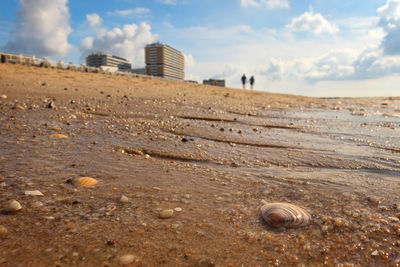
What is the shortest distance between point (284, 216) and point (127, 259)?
1.03 meters

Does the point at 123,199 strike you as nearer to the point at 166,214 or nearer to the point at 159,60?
the point at 166,214

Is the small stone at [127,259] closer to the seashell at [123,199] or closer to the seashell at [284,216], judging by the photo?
the seashell at [123,199]

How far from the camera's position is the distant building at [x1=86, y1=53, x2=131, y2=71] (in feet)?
529

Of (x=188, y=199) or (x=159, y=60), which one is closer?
(x=188, y=199)

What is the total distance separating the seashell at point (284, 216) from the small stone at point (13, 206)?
1603 millimetres

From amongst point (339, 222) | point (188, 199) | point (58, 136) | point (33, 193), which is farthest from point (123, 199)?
point (58, 136)

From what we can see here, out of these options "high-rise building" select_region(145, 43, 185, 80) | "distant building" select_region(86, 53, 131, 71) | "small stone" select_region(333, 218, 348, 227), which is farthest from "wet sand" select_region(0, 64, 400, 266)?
"distant building" select_region(86, 53, 131, 71)

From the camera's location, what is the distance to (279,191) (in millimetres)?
2303

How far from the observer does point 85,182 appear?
219 centimetres

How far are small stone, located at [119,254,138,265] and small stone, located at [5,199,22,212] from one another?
87 centimetres

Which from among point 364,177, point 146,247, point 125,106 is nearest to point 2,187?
point 146,247

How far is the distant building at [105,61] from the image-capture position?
6348 inches

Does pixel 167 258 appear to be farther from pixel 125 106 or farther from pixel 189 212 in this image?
pixel 125 106

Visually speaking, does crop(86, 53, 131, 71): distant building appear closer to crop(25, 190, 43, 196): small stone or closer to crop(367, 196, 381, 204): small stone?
crop(25, 190, 43, 196): small stone
